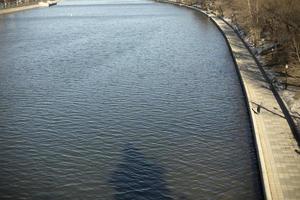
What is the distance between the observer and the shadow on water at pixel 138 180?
19.2 meters

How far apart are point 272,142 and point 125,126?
870 cm

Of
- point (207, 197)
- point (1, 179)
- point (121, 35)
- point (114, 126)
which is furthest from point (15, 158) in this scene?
point (121, 35)

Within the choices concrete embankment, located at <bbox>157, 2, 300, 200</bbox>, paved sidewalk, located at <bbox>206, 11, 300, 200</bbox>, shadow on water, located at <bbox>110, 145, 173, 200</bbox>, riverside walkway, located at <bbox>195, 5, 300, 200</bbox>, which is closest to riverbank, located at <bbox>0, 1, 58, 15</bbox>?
concrete embankment, located at <bbox>157, 2, 300, 200</bbox>

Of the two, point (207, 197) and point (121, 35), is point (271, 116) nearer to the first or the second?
point (207, 197)

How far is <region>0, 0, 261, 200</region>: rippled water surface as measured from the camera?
2011cm

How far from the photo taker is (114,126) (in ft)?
88.3

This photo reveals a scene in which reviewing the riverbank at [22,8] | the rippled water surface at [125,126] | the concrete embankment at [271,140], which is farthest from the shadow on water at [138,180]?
the riverbank at [22,8]

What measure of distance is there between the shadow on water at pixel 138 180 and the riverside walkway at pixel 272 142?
421 cm

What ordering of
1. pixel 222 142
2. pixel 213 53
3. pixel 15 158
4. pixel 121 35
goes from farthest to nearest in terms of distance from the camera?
pixel 121 35 < pixel 213 53 < pixel 222 142 < pixel 15 158

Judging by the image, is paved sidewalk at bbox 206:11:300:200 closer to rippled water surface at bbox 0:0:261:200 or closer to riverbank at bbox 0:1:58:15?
rippled water surface at bbox 0:0:261:200

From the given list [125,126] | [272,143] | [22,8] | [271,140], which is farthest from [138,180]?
[22,8]

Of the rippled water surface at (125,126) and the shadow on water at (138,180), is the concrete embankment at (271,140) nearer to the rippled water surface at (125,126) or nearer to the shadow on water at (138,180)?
the rippled water surface at (125,126)

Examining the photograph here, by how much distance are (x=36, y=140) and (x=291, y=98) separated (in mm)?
15198

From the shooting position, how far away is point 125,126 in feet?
88.3
